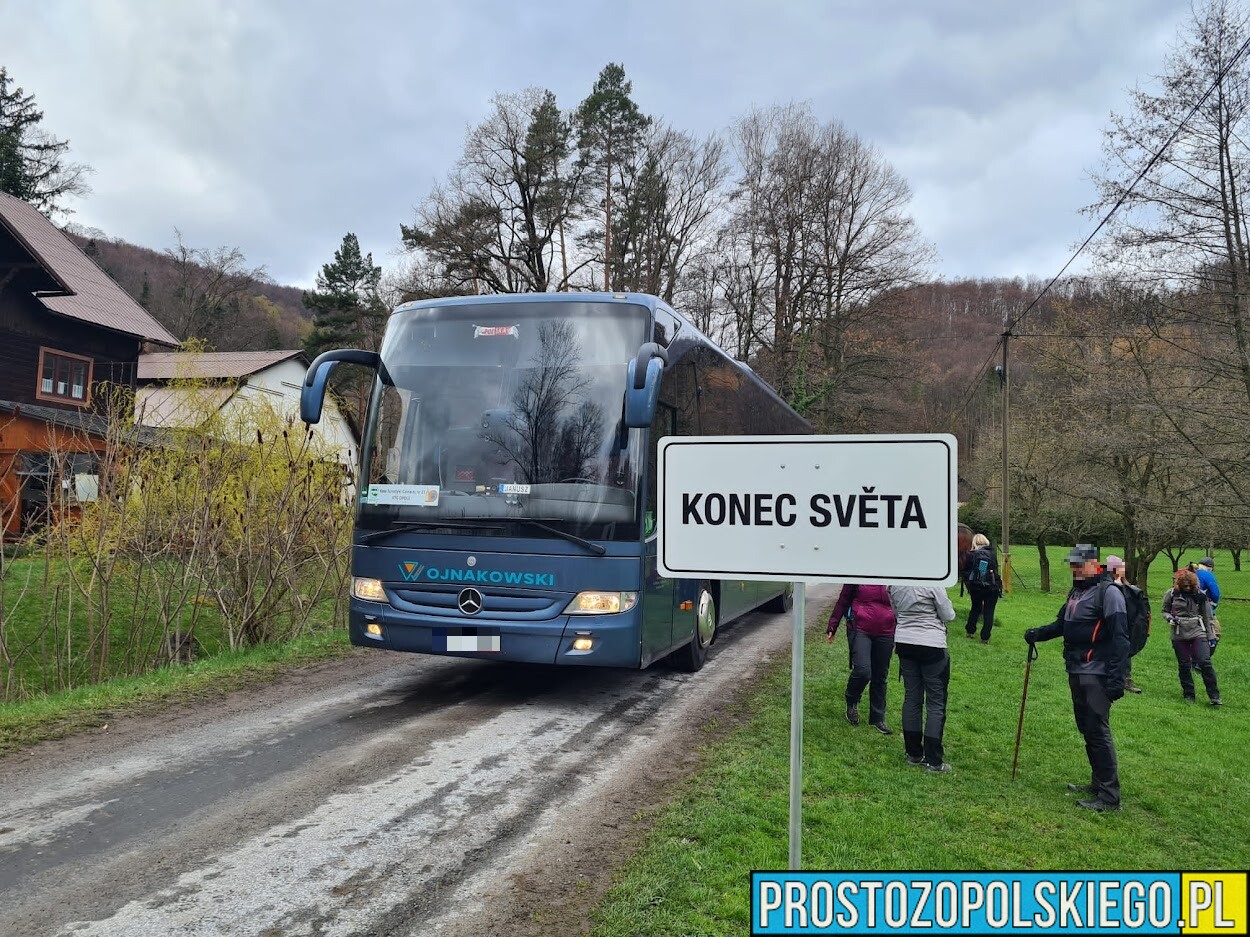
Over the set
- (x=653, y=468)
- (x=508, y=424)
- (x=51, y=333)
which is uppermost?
(x=51, y=333)

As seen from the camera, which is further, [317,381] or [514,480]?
[317,381]

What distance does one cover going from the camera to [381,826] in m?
4.38

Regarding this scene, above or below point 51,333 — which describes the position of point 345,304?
above

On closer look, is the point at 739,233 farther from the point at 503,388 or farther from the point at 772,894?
the point at 772,894

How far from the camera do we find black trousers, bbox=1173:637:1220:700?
10.2 meters

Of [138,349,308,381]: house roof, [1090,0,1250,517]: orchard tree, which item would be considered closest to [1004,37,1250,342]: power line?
[1090,0,1250,517]: orchard tree

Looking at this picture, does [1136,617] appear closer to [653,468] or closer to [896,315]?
[653,468]

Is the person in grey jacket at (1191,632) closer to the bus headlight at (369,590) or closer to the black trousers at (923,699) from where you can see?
the black trousers at (923,699)

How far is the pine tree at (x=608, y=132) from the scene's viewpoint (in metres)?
30.8

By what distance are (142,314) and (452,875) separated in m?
32.7

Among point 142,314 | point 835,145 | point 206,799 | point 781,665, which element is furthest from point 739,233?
point 206,799

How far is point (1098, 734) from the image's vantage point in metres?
5.68

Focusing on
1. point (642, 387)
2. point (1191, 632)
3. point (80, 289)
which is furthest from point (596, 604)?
point (80, 289)

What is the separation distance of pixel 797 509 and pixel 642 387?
3493mm
